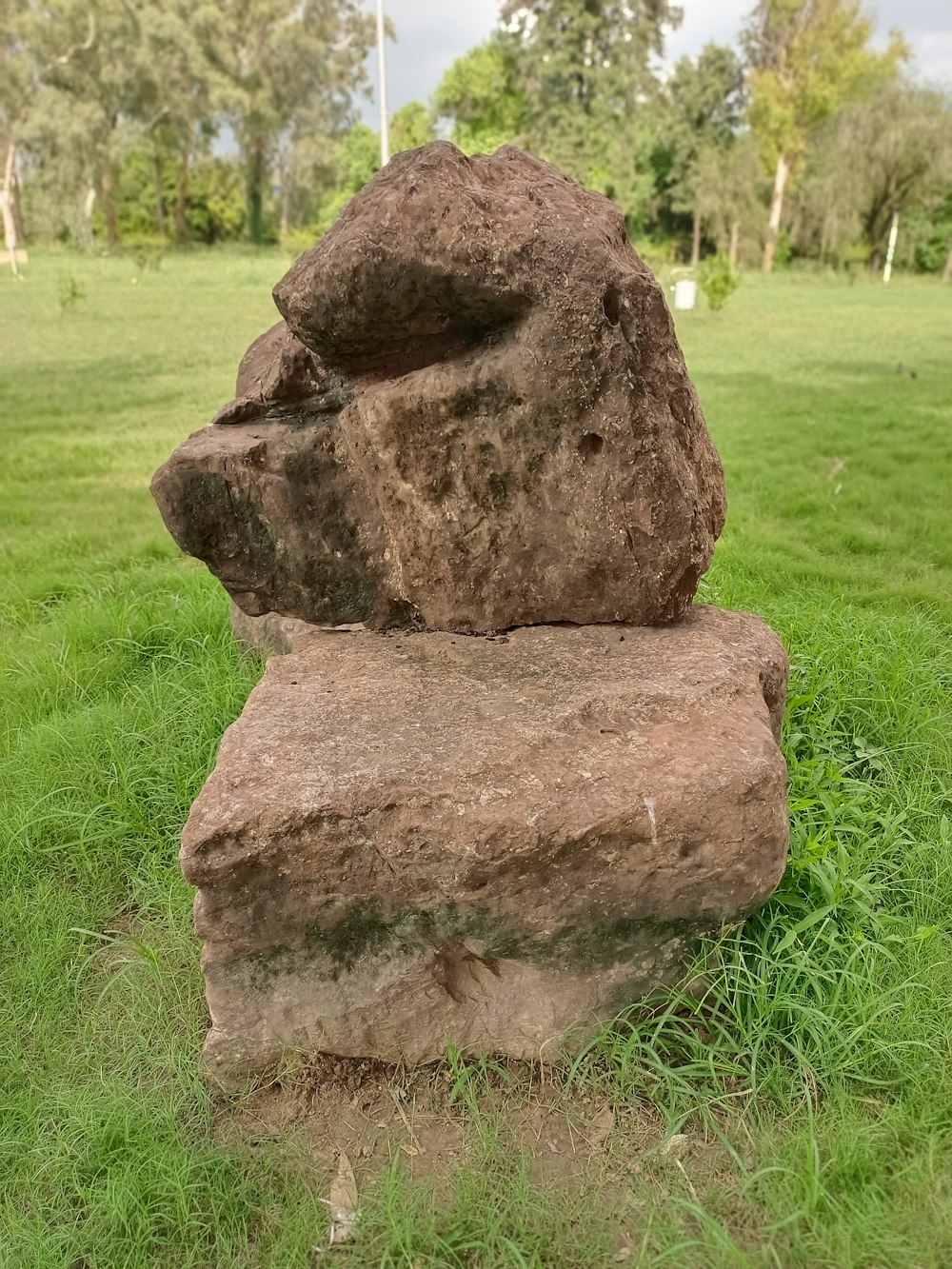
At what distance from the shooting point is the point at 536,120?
3509cm

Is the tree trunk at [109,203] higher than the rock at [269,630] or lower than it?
higher

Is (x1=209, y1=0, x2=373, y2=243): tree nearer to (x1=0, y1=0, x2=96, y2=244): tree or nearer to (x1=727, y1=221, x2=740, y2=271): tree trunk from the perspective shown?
(x1=0, y1=0, x2=96, y2=244): tree

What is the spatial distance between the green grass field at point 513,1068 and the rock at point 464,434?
0.82m

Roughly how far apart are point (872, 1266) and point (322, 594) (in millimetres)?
1956

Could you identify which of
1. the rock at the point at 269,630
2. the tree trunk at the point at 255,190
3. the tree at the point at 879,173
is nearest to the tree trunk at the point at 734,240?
the tree at the point at 879,173

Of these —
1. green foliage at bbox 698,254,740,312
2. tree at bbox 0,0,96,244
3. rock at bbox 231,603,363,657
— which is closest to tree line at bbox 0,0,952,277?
tree at bbox 0,0,96,244

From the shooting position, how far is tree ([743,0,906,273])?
1219 inches

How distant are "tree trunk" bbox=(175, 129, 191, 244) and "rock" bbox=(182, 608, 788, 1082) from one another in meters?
37.4

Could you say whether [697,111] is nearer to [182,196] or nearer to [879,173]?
[879,173]

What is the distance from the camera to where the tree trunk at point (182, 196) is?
35156mm

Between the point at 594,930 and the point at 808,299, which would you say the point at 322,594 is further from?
the point at 808,299

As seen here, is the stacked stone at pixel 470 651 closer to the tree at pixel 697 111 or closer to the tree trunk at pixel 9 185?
the tree trunk at pixel 9 185

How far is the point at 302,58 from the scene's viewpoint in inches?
1444

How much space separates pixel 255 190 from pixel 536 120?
10.2m
